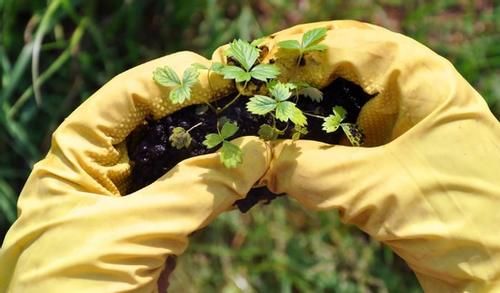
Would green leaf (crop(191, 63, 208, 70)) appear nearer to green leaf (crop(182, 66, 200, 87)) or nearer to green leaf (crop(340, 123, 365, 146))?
green leaf (crop(182, 66, 200, 87))

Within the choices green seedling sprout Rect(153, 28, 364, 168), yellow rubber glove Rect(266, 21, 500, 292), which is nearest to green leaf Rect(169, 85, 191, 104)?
green seedling sprout Rect(153, 28, 364, 168)

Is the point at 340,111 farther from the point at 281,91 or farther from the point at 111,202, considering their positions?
the point at 111,202

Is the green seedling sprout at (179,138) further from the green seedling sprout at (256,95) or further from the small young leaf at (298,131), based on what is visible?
the small young leaf at (298,131)

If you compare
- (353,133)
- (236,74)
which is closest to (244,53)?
(236,74)

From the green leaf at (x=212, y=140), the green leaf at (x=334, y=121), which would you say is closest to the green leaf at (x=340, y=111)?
the green leaf at (x=334, y=121)

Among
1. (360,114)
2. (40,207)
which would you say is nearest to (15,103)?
(40,207)
